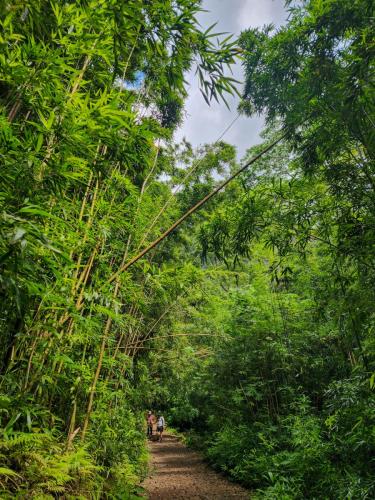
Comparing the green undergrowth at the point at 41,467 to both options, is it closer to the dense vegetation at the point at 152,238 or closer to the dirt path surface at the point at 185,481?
the dense vegetation at the point at 152,238

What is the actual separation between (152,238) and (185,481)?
4.79m

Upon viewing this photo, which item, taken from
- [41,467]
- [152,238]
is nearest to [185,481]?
[152,238]

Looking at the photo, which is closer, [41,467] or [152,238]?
[41,467]

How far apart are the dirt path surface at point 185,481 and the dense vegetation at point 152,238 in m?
0.38

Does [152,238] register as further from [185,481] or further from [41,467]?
[185,481]

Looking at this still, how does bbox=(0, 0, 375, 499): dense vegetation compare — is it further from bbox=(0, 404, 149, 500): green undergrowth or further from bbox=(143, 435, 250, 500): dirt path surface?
bbox=(143, 435, 250, 500): dirt path surface

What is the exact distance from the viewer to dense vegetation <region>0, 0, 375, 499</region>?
1.54 m

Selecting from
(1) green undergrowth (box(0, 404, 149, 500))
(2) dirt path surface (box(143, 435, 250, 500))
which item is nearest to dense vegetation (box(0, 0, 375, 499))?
(1) green undergrowth (box(0, 404, 149, 500))

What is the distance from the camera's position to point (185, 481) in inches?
245

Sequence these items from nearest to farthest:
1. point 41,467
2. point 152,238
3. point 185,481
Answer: point 41,467 < point 152,238 < point 185,481

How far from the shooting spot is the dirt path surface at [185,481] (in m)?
5.17

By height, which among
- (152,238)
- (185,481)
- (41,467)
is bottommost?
(185,481)

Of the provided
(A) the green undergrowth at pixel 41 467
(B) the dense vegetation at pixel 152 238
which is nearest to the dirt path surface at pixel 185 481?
(B) the dense vegetation at pixel 152 238

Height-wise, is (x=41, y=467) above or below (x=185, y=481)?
above
